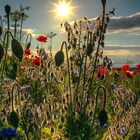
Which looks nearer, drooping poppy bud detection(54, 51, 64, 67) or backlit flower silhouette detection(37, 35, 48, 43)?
drooping poppy bud detection(54, 51, 64, 67)

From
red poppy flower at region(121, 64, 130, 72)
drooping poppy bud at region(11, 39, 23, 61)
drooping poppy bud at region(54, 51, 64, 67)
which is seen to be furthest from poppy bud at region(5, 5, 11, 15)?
red poppy flower at region(121, 64, 130, 72)

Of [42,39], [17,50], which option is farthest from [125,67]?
[17,50]

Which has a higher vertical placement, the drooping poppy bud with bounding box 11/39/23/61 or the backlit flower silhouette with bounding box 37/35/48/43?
the backlit flower silhouette with bounding box 37/35/48/43

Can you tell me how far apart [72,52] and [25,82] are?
3.34 m

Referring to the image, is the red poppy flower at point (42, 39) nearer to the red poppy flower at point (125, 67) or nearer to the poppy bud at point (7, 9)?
the red poppy flower at point (125, 67)

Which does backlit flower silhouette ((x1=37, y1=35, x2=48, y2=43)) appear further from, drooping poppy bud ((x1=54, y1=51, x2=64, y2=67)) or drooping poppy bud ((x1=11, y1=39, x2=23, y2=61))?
drooping poppy bud ((x1=11, y1=39, x2=23, y2=61))

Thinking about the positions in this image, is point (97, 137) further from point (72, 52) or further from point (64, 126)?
point (72, 52)

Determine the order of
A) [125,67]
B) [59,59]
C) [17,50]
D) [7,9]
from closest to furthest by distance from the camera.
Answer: [17,50]
[59,59]
[7,9]
[125,67]

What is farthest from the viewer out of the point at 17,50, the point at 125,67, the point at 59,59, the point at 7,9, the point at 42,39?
the point at 42,39

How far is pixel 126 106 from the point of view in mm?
5445

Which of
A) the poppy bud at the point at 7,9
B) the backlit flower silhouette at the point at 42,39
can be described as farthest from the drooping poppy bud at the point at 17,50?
the backlit flower silhouette at the point at 42,39

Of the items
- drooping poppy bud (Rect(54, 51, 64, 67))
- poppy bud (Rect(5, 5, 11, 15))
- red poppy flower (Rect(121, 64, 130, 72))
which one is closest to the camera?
drooping poppy bud (Rect(54, 51, 64, 67))

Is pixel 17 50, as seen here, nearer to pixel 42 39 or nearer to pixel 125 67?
pixel 125 67

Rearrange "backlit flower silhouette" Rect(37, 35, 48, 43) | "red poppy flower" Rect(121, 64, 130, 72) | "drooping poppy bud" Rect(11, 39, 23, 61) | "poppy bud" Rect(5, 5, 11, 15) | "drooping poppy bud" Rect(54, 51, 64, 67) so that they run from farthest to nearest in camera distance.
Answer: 1. "backlit flower silhouette" Rect(37, 35, 48, 43)
2. "red poppy flower" Rect(121, 64, 130, 72)
3. "poppy bud" Rect(5, 5, 11, 15)
4. "drooping poppy bud" Rect(54, 51, 64, 67)
5. "drooping poppy bud" Rect(11, 39, 23, 61)
